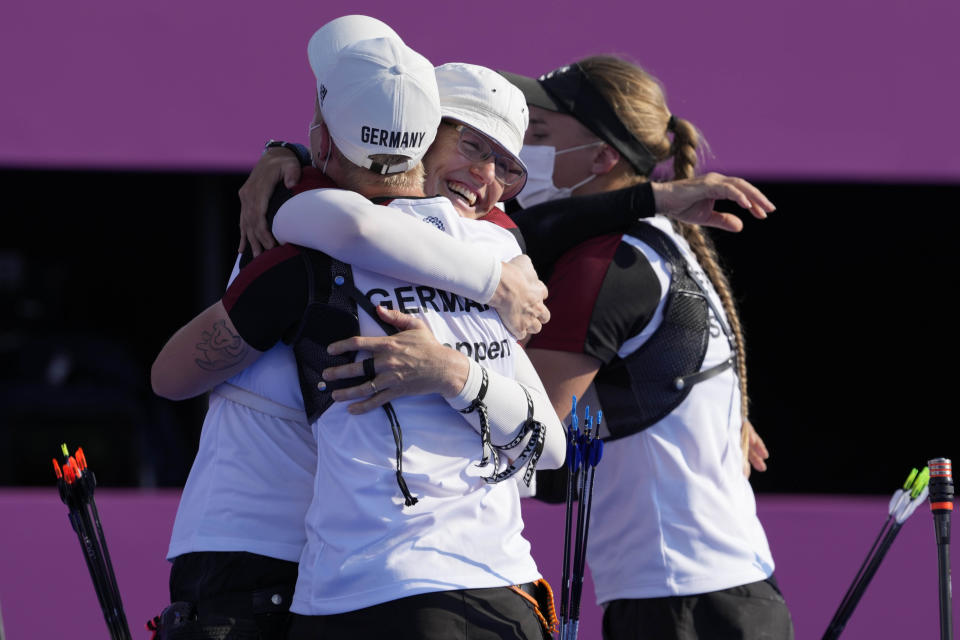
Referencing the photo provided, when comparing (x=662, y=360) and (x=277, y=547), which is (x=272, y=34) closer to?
(x=662, y=360)

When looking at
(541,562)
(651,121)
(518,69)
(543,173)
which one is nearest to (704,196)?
(651,121)

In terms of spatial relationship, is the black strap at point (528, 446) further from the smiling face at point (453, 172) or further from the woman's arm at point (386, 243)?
the smiling face at point (453, 172)

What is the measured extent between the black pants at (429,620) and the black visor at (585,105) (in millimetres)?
1279

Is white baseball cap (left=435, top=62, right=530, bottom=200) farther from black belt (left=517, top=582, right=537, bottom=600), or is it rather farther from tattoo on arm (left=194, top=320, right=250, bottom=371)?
black belt (left=517, top=582, right=537, bottom=600)

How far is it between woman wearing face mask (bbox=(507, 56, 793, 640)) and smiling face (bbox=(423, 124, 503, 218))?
420mm

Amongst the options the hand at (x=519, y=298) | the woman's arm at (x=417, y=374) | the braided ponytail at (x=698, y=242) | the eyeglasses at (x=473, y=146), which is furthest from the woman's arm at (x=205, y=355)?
the braided ponytail at (x=698, y=242)

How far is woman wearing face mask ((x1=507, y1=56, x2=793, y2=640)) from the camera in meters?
2.35

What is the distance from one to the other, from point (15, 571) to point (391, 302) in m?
3.24

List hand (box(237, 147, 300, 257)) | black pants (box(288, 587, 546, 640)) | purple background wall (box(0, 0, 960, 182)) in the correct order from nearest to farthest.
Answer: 1. black pants (box(288, 587, 546, 640))
2. hand (box(237, 147, 300, 257))
3. purple background wall (box(0, 0, 960, 182))

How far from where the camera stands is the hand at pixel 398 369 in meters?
1.75

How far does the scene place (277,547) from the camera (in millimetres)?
1840

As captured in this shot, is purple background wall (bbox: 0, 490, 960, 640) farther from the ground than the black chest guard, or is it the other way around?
the black chest guard

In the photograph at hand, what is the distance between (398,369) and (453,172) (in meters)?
0.44

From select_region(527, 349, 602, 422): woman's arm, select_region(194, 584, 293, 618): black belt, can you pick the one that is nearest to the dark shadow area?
select_region(527, 349, 602, 422): woman's arm
